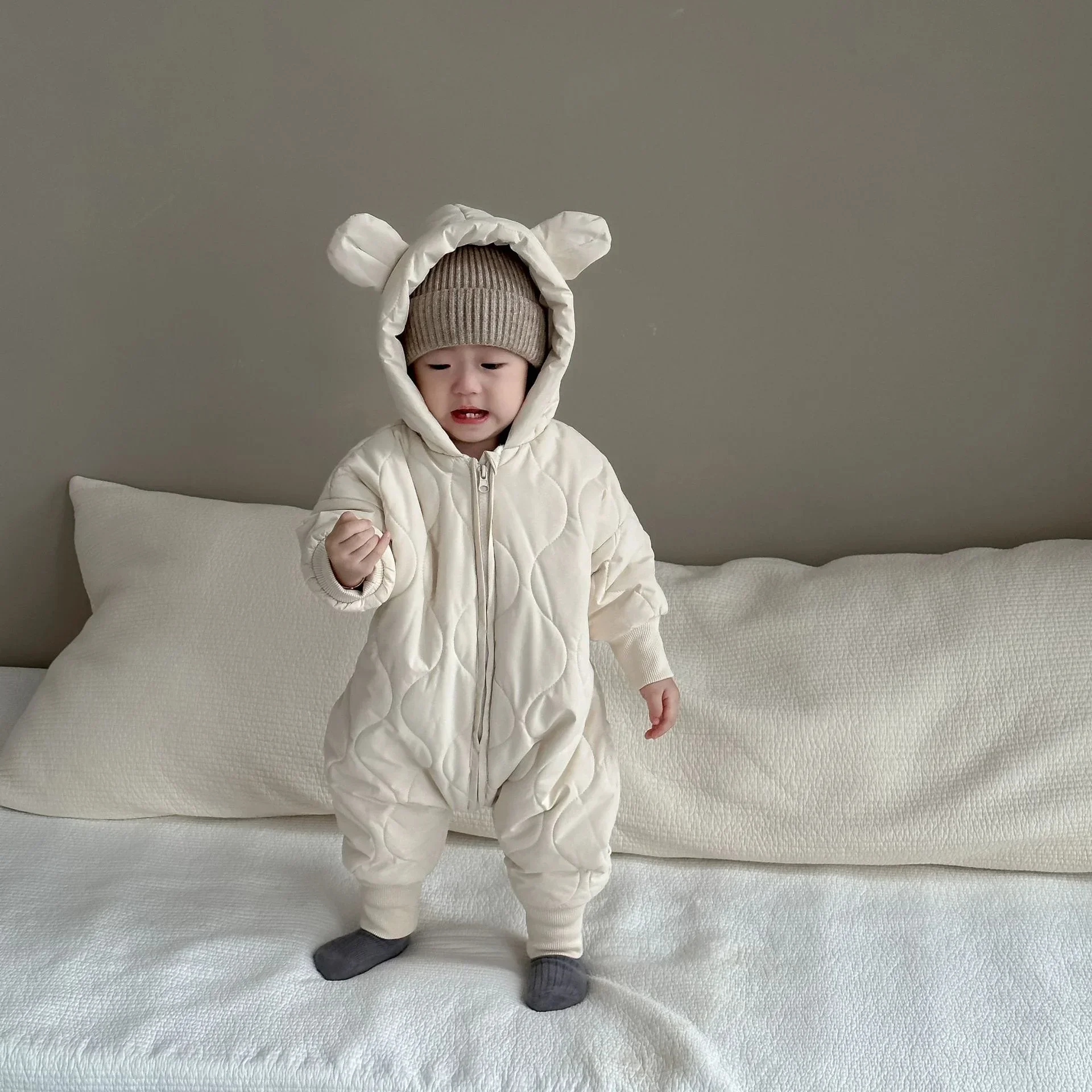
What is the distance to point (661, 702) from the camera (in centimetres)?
124

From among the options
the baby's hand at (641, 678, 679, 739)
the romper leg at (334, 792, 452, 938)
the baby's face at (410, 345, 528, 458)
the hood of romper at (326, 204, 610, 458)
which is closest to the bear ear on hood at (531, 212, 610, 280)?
the hood of romper at (326, 204, 610, 458)

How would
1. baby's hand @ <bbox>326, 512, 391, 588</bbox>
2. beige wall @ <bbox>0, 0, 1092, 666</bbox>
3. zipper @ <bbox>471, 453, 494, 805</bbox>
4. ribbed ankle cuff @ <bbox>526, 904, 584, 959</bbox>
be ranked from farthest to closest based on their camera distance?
1. beige wall @ <bbox>0, 0, 1092, 666</bbox>
2. ribbed ankle cuff @ <bbox>526, 904, 584, 959</bbox>
3. zipper @ <bbox>471, 453, 494, 805</bbox>
4. baby's hand @ <bbox>326, 512, 391, 588</bbox>

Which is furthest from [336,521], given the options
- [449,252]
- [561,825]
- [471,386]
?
[561,825]

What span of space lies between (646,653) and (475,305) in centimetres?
43

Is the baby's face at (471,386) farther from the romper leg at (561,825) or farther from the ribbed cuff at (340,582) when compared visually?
the romper leg at (561,825)

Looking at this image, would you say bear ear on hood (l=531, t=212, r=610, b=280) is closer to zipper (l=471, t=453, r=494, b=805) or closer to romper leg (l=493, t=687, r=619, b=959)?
zipper (l=471, t=453, r=494, b=805)

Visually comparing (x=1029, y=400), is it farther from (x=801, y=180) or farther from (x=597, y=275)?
(x=597, y=275)

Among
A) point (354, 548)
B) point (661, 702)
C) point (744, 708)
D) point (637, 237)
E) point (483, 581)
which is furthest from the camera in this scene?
point (637, 237)

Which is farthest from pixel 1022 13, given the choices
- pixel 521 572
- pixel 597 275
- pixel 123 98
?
pixel 123 98

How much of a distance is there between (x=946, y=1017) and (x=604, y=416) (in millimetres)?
984

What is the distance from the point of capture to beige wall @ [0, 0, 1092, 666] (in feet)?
5.21

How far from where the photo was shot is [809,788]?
1.45m

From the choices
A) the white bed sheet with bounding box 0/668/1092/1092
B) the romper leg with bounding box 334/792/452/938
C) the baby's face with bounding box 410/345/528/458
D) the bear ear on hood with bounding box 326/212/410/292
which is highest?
the bear ear on hood with bounding box 326/212/410/292

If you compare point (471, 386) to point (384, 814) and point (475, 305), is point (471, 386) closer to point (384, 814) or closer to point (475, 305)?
point (475, 305)
